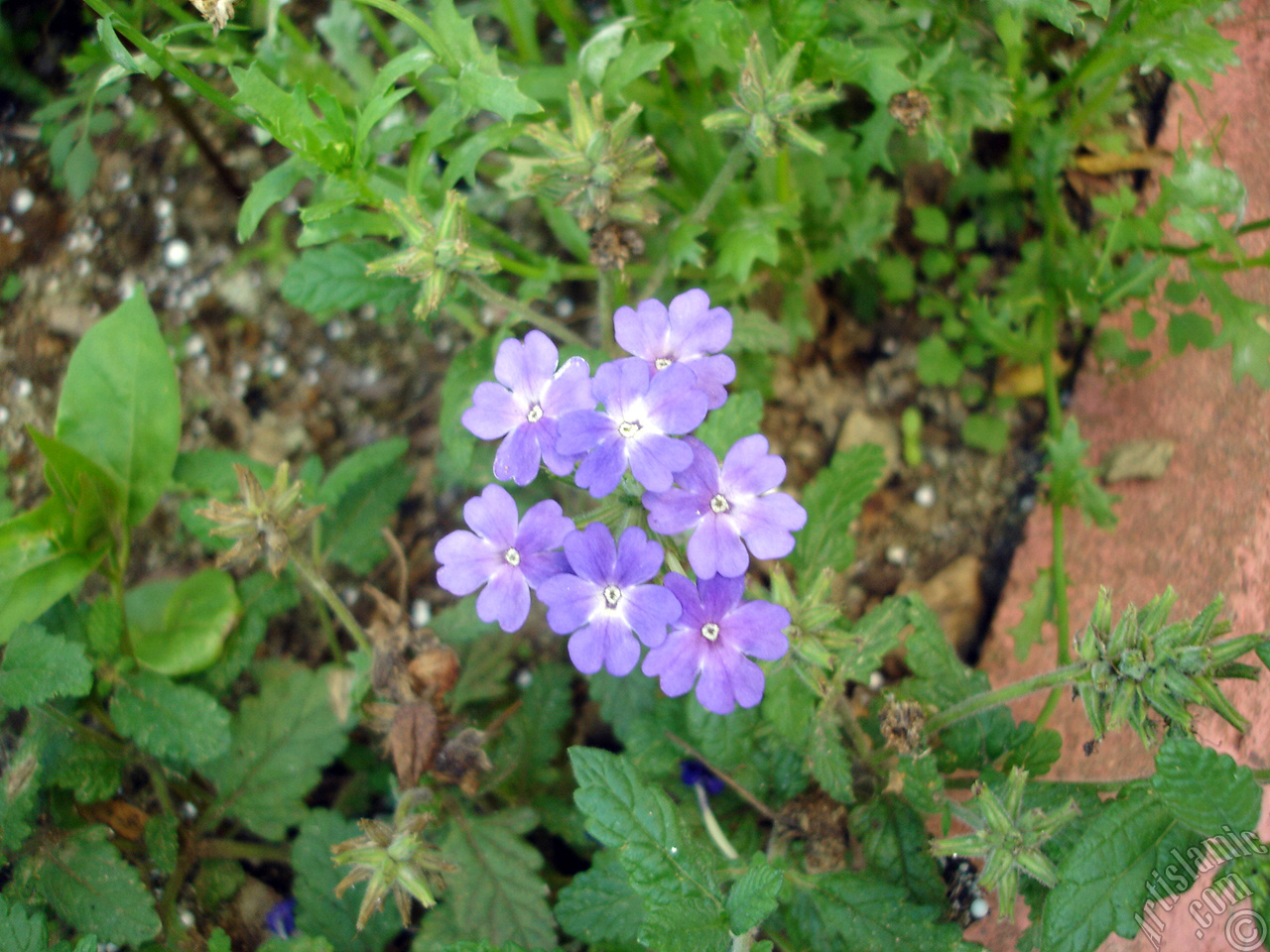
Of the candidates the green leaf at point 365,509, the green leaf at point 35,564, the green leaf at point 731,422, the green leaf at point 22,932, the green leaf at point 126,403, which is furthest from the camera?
the green leaf at point 365,509

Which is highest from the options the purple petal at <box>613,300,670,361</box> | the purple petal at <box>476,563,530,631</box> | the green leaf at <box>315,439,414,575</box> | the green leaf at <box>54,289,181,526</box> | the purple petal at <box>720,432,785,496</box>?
the purple petal at <box>613,300,670,361</box>

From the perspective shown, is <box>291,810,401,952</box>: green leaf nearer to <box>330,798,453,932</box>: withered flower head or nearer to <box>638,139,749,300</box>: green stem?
<box>330,798,453,932</box>: withered flower head

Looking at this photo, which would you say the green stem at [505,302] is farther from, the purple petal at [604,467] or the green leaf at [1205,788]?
the green leaf at [1205,788]

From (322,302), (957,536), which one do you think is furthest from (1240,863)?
(322,302)

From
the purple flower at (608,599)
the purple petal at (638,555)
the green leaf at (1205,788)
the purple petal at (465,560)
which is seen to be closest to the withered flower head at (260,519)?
the purple petal at (465,560)

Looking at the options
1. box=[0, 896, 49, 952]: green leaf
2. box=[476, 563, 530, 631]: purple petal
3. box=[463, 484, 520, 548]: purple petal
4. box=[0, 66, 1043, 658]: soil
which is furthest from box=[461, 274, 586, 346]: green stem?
box=[0, 896, 49, 952]: green leaf

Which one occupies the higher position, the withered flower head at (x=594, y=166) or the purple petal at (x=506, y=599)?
the withered flower head at (x=594, y=166)
